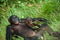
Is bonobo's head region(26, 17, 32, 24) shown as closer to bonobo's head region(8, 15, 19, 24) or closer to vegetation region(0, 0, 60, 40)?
bonobo's head region(8, 15, 19, 24)

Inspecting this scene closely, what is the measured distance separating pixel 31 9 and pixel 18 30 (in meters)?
1.93

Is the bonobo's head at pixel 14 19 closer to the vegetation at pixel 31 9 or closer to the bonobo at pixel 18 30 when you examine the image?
the bonobo at pixel 18 30

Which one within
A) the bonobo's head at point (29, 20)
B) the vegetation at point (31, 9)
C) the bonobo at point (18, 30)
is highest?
the bonobo's head at point (29, 20)

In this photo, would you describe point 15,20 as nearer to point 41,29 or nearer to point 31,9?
point 41,29

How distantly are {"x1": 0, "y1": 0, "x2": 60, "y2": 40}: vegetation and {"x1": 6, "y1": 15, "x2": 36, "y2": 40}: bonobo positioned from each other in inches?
63.0

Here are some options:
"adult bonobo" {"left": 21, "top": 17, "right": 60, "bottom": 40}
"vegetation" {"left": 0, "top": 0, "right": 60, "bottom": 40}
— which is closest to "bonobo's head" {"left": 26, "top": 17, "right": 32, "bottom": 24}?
"adult bonobo" {"left": 21, "top": 17, "right": 60, "bottom": 40}

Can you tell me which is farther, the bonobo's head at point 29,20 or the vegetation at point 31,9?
the vegetation at point 31,9

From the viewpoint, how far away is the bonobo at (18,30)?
1.64m

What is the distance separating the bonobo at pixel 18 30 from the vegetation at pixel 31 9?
1.60 metres

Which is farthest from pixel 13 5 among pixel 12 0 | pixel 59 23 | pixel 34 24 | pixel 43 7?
pixel 34 24

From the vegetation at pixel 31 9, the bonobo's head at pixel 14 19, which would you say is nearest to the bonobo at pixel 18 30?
the bonobo's head at pixel 14 19

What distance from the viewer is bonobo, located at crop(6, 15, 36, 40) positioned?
1643 millimetres

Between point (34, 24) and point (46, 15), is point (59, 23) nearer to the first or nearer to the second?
point (46, 15)

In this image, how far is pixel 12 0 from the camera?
12.3 feet
